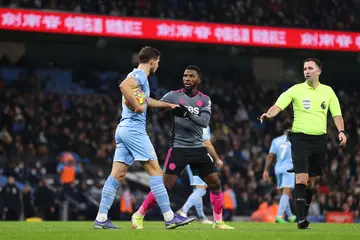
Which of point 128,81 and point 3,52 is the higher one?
point 3,52

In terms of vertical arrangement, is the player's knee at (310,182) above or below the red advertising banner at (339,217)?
above

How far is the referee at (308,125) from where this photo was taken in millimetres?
11312

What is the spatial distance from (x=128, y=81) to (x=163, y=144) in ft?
56.8

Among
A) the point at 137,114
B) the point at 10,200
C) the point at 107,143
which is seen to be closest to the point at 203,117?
the point at 137,114

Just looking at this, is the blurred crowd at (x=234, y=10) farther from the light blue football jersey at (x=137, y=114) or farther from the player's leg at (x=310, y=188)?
the light blue football jersey at (x=137, y=114)

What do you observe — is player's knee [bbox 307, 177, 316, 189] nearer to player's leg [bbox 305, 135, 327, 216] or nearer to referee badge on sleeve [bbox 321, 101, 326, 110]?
player's leg [bbox 305, 135, 327, 216]

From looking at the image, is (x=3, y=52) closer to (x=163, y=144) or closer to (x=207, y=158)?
(x=163, y=144)

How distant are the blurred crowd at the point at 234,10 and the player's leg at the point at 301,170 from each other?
1693cm

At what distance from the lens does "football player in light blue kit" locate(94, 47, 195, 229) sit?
32.4 feet

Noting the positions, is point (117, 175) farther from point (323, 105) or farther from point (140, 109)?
point (323, 105)

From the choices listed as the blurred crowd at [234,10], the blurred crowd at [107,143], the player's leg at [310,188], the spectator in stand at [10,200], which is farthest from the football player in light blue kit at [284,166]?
the blurred crowd at [234,10]

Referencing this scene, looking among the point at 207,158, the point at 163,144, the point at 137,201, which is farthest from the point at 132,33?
the point at 207,158

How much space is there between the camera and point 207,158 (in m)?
11.2

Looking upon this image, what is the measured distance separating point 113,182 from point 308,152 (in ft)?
9.82
